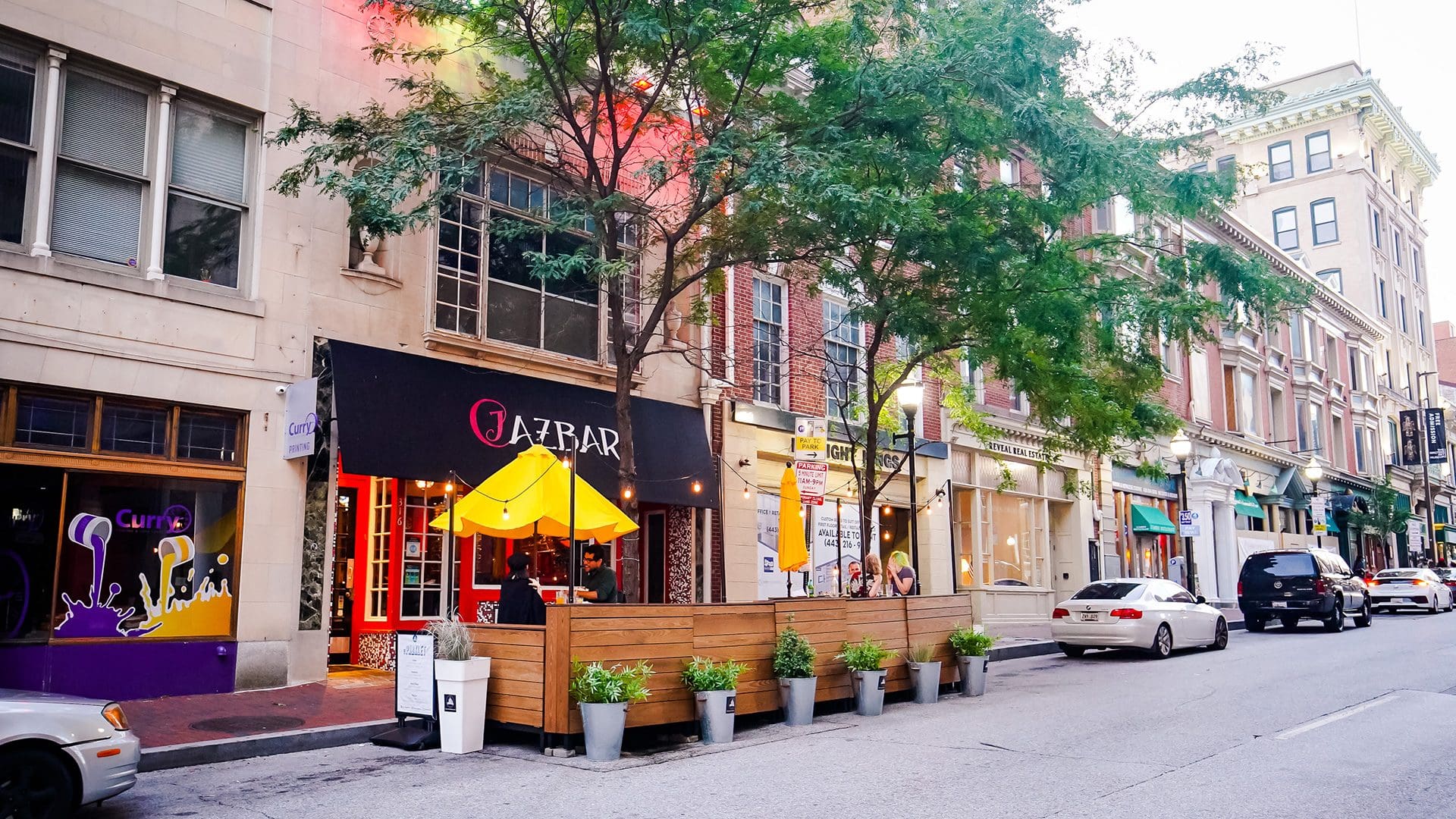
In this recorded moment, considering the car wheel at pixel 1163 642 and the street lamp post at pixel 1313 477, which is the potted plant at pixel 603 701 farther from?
the street lamp post at pixel 1313 477

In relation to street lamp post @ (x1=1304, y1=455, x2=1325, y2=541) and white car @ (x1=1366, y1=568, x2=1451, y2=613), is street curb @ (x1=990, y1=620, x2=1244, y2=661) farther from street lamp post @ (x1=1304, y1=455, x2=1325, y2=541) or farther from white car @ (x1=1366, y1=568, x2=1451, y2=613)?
street lamp post @ (x1=1304, y1=455, x2=1325, y2=541)

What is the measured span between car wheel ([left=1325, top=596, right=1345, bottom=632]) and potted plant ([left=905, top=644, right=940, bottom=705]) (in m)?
15.7

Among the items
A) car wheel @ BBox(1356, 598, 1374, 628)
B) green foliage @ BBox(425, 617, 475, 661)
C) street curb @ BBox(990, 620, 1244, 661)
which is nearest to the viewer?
green foliage @ BBox(425, 617, 475, 661)

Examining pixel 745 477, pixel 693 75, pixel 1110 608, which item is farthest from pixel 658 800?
pixel 1110 608

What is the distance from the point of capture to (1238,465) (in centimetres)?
4025

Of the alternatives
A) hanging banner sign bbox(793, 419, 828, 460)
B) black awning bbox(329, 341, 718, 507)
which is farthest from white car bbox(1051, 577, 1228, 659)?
black awning bbox(329, 341, 718, 507)

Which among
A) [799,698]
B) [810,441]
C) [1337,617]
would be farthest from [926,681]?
[1337,617]

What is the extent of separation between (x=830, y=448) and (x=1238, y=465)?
24355 millimetres

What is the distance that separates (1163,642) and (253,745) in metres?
15.2

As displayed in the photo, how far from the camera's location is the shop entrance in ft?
52.5

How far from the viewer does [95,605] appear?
1195 cm

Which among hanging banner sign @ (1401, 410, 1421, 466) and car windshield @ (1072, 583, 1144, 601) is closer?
car windshield @ (1072, 583, 1144, 601)

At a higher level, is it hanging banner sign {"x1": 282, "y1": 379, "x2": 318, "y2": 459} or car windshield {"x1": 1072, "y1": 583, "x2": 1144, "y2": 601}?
hanging banner sign {"x1": 282, "y1": 379, "x2": 318, "y2": 459}

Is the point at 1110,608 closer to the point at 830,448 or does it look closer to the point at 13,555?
the point at 830,448
